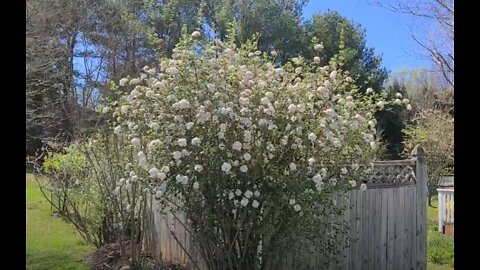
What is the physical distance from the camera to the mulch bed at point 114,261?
12.2 ft

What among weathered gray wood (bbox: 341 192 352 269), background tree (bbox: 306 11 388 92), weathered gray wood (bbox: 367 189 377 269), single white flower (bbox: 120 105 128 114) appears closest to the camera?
single white flower (bbox: 120 105 128 114)

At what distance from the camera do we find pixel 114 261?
159 inches

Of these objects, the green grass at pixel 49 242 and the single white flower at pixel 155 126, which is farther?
the green grass at pixel 49 242

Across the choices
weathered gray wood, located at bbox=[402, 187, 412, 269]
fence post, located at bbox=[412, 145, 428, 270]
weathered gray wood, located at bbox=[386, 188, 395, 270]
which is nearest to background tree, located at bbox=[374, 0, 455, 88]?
fence post, located at bbox=[412, 145, 428, 270]

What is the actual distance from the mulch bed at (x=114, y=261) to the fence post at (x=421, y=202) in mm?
1929

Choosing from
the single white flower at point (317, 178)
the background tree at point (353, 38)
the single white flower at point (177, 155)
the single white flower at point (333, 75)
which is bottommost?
the single white flower at point (317, 178)

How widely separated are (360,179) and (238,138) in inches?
38.2

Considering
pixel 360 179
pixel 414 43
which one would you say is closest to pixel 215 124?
pixel 360 179

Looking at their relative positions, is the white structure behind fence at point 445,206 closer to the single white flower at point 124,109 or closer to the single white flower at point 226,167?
the single white flower at point 226,167

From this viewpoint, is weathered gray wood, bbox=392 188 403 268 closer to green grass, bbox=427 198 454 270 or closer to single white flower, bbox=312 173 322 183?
green grass, bbox=427 198 454 270

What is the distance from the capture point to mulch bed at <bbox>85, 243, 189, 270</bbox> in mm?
3725

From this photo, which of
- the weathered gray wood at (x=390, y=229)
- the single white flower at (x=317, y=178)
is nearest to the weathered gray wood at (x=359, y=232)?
→ the weathered gray wood at (x=390, y=229)

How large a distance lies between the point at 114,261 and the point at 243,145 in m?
2.07

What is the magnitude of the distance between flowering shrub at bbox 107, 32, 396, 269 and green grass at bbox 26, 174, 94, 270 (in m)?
1.40
